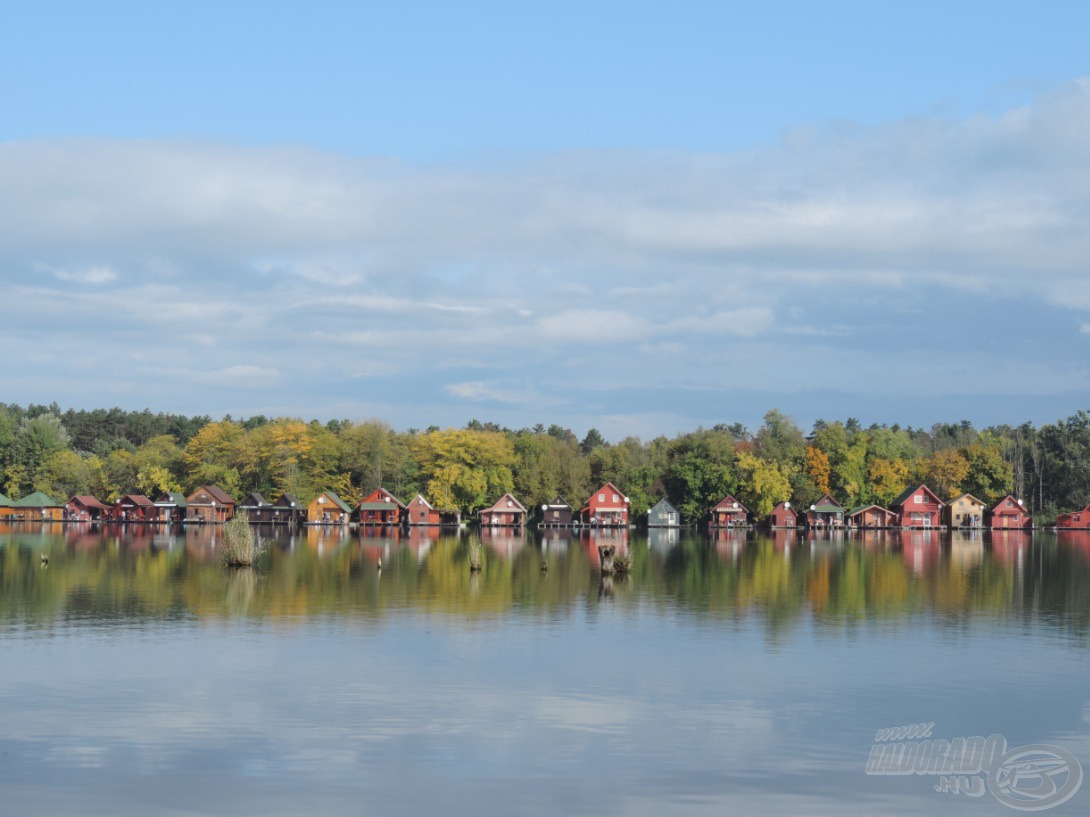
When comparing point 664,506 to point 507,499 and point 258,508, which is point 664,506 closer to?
point 507,499

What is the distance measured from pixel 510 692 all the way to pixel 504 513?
97.9 m

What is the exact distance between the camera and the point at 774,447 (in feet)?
419

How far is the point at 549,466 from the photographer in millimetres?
126125

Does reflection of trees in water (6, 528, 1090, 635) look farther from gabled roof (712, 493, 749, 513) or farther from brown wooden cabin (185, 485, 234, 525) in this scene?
brown wooden cabin (185, 485, 234, 525)

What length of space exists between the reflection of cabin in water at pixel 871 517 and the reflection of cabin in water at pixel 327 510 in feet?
180

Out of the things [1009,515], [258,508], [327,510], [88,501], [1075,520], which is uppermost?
[88,501]

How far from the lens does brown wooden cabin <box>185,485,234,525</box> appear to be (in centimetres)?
12325

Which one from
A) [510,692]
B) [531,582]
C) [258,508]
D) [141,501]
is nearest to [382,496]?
[258,508]

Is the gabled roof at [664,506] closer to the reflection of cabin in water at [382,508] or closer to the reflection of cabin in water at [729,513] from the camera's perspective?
the reflection of cabin in water at [729,513]

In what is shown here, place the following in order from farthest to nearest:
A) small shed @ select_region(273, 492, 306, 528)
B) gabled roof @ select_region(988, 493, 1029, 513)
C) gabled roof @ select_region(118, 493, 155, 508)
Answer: gabled roof @ select_region(118, 493, 155, 508)
gabled roof @ select_region(988, 493, 1029, 513)
small shed @ select_region(273, 492, 306, 528)

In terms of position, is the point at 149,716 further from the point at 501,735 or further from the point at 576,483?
the point at 576,483

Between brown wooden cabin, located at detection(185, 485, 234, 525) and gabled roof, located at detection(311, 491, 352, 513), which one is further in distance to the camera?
brown wooden cabin, located at detection(185, 485, 234, 525)

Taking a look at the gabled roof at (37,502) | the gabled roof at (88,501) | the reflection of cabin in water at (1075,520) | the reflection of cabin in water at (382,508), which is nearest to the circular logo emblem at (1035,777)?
the reflection of cabin in water at (382,508)

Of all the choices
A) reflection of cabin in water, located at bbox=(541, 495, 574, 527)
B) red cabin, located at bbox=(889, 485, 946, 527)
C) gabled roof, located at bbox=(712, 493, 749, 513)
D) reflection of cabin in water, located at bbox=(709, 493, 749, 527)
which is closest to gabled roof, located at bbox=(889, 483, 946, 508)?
red cabin, located at bbox=(889, 485, 946, 527)
